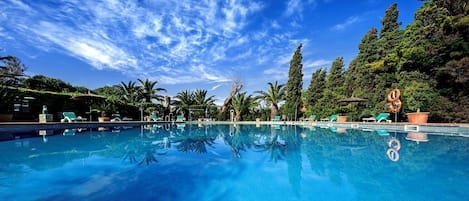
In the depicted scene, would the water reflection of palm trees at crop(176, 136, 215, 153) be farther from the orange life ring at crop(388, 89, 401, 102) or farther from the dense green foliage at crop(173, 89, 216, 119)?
the dense green foliage at crop(173, 89, 216, 119)

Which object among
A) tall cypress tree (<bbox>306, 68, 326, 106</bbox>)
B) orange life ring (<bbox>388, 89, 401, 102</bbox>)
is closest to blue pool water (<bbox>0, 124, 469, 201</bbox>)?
orange life ring (<bbox>388, 89, 401, 102</bbox>)

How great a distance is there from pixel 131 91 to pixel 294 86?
18609 millimetres

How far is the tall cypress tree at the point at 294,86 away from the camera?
2155 cm

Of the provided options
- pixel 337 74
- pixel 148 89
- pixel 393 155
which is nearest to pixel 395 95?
pixel 393 155

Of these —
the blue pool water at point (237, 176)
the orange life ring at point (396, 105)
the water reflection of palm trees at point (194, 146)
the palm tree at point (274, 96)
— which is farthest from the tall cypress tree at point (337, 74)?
the water reflection of palm trees at point (194, 146)

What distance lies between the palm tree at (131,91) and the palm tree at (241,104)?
37.3 ft

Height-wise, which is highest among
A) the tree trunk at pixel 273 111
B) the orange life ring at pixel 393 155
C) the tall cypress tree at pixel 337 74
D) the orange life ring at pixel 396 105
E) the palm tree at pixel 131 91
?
the tall cypress tree at pixel 337 74

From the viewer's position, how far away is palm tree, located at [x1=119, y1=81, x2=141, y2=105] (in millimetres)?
23330

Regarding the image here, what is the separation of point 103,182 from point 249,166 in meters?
2.59

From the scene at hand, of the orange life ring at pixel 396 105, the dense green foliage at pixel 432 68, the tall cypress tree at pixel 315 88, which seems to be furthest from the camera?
the tall cypress tree at pixel 315 88

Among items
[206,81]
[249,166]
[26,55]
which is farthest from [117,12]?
[206,81]

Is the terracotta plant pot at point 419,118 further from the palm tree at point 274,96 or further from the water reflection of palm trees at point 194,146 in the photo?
the palm tree at point 274,96

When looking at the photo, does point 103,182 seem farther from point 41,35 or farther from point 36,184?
point 41,35

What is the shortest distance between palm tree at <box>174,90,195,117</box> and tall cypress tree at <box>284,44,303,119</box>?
11.7 m
